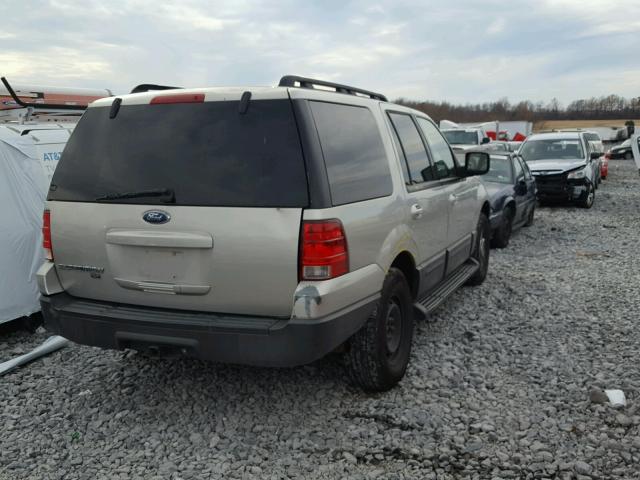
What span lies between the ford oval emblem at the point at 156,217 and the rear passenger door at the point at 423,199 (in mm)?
1691

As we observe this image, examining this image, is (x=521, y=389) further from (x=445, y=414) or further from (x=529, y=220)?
(x=529, y=220)

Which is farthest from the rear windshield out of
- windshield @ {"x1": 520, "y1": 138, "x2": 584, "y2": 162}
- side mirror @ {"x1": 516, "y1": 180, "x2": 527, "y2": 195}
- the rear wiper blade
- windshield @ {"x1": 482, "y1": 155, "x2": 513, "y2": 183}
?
windshield @ {"x1": 520, "y1": 138, "x2": 584, "y2": 162}

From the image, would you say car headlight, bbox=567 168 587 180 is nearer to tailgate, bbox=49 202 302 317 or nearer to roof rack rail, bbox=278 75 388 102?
roof rack rail, bbox=278 75 388 102

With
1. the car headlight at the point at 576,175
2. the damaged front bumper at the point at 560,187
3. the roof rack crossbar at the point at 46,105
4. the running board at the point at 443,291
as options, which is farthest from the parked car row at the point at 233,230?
the car headlight at the point at 576,175

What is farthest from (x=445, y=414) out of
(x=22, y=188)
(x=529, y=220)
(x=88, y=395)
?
(x=529, y=220)

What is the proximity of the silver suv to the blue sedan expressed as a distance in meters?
5.16

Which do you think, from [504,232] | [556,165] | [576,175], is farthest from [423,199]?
[556,165]

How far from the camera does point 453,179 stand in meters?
5.16

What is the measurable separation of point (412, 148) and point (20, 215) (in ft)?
11.9

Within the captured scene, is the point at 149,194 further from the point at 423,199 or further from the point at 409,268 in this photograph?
the point at 423,199

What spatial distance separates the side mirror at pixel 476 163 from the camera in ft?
17.9

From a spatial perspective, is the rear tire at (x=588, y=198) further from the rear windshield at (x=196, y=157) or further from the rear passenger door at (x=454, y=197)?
the rear windshield at (x=196, y=157)

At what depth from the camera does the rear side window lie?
3.08 m

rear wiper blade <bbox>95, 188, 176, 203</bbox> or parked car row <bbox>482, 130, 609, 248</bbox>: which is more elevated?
→ rear wiper blade <bbox>95, 188, 176, 203</bbox>
